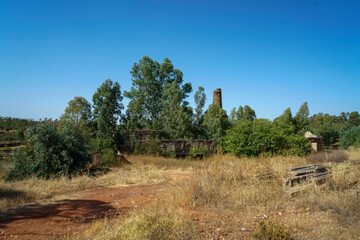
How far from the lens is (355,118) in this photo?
4981cm

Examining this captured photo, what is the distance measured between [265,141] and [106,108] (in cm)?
1145

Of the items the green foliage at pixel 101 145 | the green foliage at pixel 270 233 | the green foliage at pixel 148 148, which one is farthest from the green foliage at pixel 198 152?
the green foliage at pixel 270 233

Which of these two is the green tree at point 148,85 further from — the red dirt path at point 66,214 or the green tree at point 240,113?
the red dirt path at point 66,214

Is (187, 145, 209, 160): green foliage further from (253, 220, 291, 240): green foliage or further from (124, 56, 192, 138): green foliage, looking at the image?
(253, 220, 291, 240): green foliage

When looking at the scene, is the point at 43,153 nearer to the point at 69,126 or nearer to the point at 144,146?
the point at 69,126

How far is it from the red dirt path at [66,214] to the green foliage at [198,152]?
931 cm

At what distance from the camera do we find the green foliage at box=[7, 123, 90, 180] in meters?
8.55

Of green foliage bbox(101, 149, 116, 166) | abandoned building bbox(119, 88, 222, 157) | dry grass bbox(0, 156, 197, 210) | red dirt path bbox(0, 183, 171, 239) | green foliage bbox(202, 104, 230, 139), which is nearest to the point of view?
red dirt path bbox(0, 183, 171, 239)

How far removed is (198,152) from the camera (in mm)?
16328

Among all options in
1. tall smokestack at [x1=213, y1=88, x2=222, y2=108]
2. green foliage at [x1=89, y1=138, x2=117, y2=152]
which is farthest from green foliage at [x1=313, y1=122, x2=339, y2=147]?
green foliage at [x1=89, y1=138, x2=117, y2=152]

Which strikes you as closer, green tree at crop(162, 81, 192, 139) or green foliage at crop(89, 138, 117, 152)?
green foliage at crop(89, 138, 117, 152)

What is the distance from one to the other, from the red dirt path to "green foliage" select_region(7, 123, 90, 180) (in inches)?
98.7

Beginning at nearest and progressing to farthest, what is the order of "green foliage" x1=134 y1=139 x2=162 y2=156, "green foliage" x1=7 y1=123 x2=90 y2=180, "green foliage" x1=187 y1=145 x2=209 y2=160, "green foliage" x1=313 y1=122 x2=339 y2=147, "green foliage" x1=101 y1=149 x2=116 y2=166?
"green foliage" x1=7 y1=123 x2=90 y2=180
"green foliage" x1=101 y1=149 x2=116 y2=166
"green foliage" x1=134 y1=139 x2=162 y2=156
"green foliage" x1=187 y1=145 x2=209 y2=160
"green foliage" x1=313 y1=122 x2=339 y2=147

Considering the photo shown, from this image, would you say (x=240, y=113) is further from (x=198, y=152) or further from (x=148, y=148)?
(x=148, y=148)
